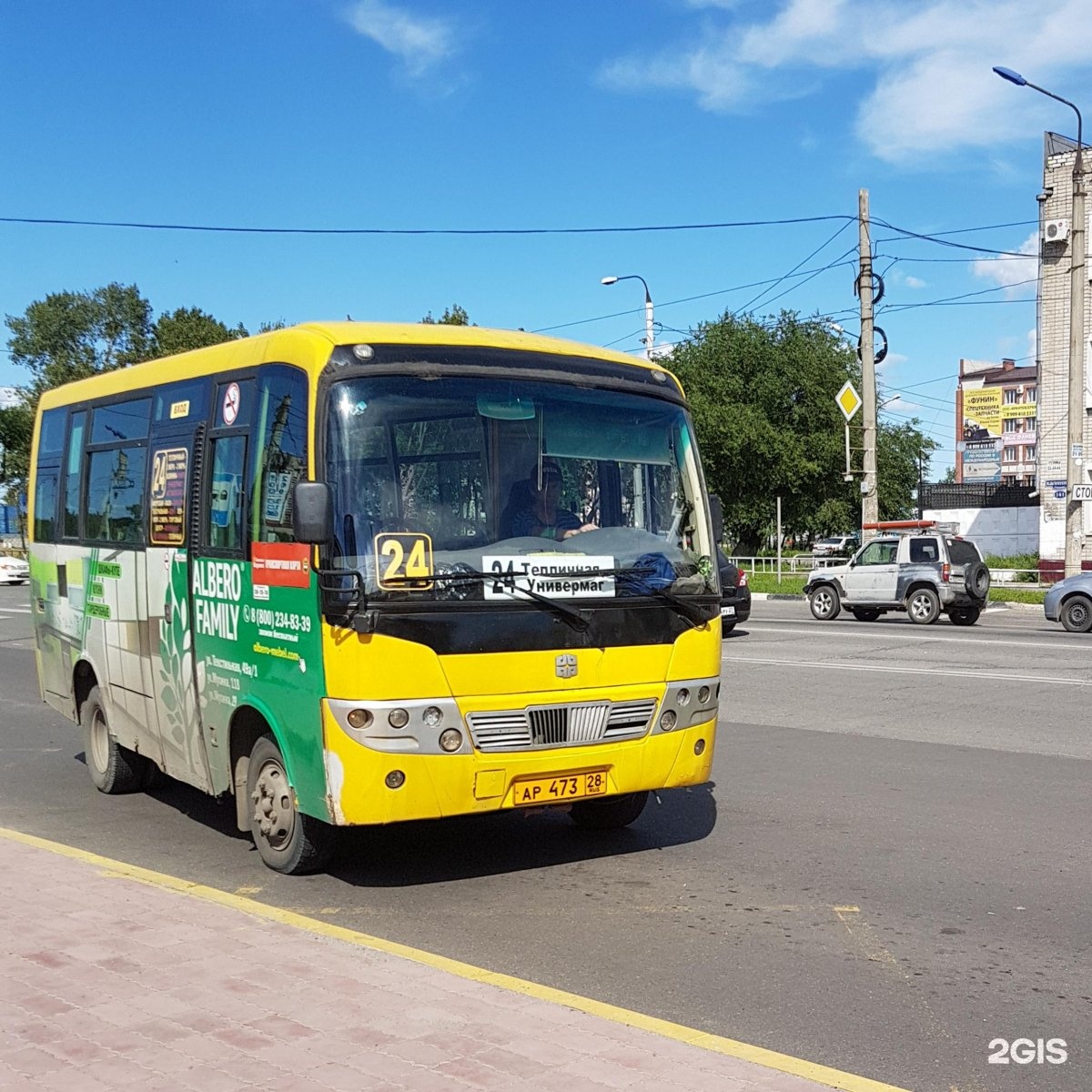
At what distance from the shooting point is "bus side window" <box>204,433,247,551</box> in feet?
22.4

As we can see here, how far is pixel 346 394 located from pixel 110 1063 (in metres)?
3.11

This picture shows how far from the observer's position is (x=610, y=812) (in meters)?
7.75

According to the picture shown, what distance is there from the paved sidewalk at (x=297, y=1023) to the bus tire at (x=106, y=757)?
11.2ft

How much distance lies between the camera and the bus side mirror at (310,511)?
19.0ft

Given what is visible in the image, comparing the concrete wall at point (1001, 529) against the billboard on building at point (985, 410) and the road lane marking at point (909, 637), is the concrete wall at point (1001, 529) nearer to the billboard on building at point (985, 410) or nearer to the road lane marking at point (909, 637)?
the road lane marking at point (909, 637)

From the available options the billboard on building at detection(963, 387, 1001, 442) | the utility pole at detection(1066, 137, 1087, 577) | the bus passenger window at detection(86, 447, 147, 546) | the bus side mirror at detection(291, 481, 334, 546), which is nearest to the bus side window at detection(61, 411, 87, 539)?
the bus passenger window at detection(86, 447, 147, 546)

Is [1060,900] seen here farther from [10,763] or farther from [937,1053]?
[10,763]

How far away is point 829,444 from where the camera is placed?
52000 mm

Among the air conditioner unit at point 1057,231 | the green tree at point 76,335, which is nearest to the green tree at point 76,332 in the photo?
the green tree at point 76,335

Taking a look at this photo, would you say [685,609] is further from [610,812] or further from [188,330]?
[188,330]

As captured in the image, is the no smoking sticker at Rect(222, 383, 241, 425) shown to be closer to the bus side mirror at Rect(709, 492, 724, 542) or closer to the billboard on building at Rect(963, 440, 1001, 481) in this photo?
the bus side mirror at Rect(709, 492, 724, 542)

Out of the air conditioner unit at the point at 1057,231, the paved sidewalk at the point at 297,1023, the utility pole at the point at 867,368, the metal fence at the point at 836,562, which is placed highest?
the air conditioner unit at the point at 1057,231

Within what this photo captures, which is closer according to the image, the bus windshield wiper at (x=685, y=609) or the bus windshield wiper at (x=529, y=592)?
the bus windshield wiper at (x=529, y=592)

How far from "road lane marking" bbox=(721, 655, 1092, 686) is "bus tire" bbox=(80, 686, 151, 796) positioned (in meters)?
6.74
